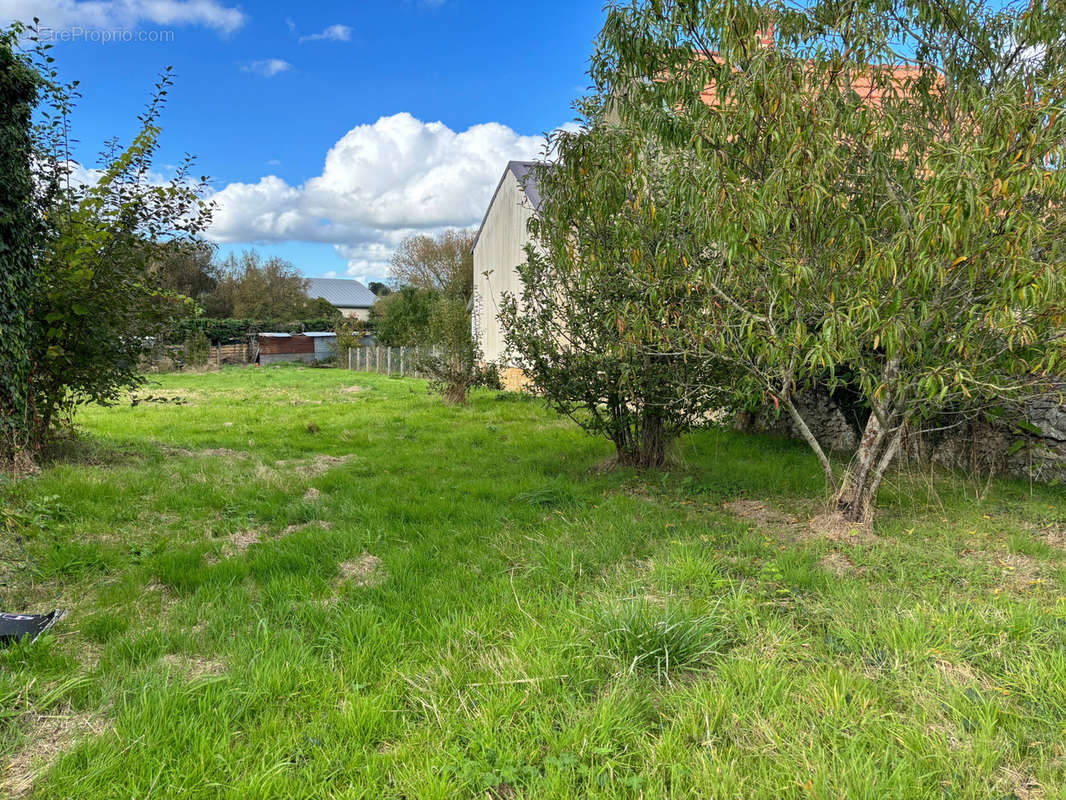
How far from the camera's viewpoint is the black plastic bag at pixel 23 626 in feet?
9.98

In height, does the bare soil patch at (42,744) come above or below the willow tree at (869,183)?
below

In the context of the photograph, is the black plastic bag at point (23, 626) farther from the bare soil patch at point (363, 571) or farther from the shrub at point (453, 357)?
the shrub at point (453, 357)

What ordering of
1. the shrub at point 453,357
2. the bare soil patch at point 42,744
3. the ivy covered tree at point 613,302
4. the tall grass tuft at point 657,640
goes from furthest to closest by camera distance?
the shrub at point 453,357
the ivy covered tree at point 613,302
the tall grass tuft at point 657,640
the bare soil patch at point 42,744

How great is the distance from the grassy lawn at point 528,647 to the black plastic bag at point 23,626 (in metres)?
0.08

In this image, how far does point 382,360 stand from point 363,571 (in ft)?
87.0

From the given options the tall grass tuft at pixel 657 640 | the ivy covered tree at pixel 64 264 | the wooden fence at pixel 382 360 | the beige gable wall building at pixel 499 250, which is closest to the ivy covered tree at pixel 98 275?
the ivy covered tree at pixel 64 264

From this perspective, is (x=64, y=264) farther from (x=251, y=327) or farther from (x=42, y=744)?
(x=251, y=327)

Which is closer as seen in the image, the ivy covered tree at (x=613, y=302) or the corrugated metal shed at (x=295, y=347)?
the ivy covered tree at (x=613, y=302)

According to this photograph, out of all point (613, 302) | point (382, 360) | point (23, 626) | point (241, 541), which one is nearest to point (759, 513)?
point (613, 302)

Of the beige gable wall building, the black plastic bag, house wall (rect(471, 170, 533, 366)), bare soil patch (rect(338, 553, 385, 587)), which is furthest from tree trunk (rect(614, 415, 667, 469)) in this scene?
house wall (rect(471, 170, 533, 366))

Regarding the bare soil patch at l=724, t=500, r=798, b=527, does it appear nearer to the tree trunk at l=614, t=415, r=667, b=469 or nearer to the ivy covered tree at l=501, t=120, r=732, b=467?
the ivy covered tree at l=501, t=120, r=732, b=467

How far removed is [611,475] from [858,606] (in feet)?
13.1

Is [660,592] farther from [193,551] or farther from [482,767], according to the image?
[193,551]

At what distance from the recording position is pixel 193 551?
449 centimetres
